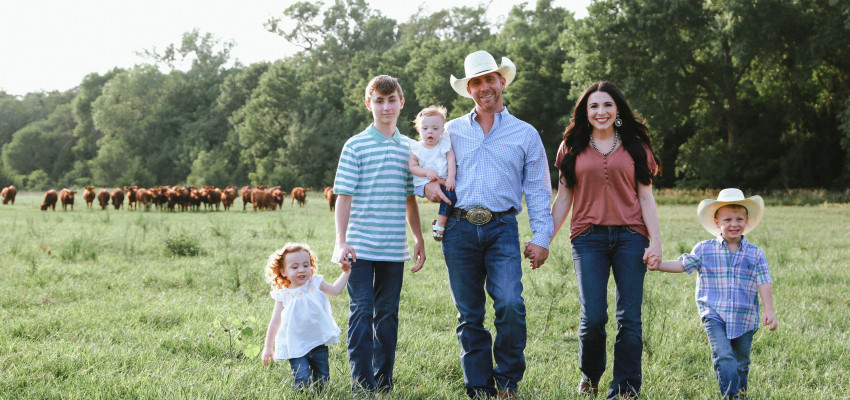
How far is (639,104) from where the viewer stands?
29141 mm

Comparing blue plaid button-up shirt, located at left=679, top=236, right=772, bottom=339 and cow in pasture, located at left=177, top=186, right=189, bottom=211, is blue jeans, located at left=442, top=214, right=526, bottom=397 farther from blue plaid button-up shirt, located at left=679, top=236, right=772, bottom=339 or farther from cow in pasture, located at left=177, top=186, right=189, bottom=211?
cow in pasture, located at left=177, top=186, right=189, bottom=211

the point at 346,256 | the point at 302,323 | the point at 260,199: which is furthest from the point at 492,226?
the point at 260,199

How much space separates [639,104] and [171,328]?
27.1 meters

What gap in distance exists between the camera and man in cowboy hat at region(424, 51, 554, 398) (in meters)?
3.85

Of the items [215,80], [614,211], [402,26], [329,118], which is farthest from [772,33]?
[215,80]

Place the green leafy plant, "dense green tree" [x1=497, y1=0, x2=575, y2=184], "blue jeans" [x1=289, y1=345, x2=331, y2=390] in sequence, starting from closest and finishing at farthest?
1. "blue jeans" [x1=289, y1=345, x2=331, y2=390]
2. the green leafy plant
3. "dense green tree" [x1=497, y1=0, x2=575, y2=184]

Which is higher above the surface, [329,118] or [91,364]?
[329,118]

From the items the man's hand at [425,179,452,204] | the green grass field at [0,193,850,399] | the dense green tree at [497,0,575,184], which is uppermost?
the dense green tree at [497,0,575,184]

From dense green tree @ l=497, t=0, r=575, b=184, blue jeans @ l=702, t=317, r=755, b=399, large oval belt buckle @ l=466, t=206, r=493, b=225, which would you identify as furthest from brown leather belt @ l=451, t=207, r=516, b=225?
dense green tree @ l=497, t=0, r=575, b=184

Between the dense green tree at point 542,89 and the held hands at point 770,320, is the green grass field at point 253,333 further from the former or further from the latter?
the dense green tree at point 542,89

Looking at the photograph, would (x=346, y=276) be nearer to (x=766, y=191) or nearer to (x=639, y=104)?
(x=639, y=104)

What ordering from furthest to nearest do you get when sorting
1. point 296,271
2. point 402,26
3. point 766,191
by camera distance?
1. point 402,26
2. point 766,191
3. point 296,271

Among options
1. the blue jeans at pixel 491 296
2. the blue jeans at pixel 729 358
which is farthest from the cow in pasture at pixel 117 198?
the blue jeans at pixel 729 358

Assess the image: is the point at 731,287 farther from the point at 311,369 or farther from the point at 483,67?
the point at 311,369
